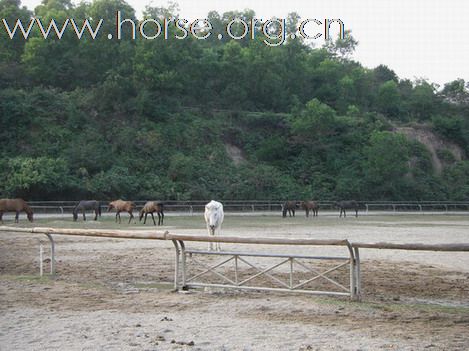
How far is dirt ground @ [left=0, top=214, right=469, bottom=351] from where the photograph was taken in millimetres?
7508

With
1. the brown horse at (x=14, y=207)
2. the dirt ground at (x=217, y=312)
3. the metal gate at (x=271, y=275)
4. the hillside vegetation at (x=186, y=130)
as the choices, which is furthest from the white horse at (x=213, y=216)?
the hillside vegetation at (x=186, y=130)

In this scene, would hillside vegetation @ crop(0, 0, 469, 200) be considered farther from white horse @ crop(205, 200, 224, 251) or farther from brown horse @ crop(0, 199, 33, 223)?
white horse @ crop(205, 200, 224, 251)

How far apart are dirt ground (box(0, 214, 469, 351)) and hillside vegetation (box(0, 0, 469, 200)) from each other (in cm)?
3772

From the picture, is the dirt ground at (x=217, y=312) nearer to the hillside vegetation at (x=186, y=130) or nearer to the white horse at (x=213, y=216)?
the white horse at (x=213, y=216)

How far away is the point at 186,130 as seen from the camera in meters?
64.8

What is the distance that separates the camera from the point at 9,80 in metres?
63.0

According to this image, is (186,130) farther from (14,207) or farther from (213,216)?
(213,216)

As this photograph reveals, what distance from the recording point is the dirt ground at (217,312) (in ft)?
24.6

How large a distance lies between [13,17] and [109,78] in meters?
14.6

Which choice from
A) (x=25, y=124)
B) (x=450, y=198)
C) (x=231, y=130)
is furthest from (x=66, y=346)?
(x=450, y=198)

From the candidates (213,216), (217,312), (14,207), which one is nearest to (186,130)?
(14,207)

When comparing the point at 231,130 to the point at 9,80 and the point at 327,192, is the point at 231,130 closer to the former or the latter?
the point at 327,192

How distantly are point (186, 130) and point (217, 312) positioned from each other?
56.0 m

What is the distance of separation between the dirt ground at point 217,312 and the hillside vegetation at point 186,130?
1485 inches
